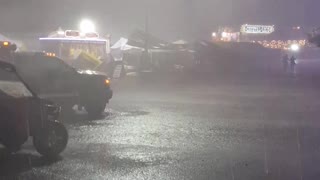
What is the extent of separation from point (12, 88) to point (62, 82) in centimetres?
426

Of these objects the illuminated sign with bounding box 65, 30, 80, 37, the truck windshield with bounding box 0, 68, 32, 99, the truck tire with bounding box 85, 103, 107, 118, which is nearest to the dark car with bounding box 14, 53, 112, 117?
the truck tire with bounding box 85, 103, 107, 118

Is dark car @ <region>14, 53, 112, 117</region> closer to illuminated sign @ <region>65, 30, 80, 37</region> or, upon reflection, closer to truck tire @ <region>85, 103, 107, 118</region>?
truck tire @ <region>85, 103, 107, 118</region>

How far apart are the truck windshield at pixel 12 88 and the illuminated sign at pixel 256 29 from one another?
72.2m

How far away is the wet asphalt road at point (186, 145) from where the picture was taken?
6.18 meters

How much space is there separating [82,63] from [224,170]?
15097mm

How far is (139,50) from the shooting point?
111 feet

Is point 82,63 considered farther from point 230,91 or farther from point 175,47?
point 175,47

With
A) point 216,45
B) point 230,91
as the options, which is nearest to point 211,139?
point 230,91

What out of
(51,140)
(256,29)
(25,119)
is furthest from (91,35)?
(256,29)

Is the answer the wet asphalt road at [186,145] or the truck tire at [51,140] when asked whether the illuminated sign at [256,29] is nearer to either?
the wet asphalt road at [186,145]

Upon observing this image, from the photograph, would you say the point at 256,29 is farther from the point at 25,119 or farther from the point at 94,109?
the point at 25,119

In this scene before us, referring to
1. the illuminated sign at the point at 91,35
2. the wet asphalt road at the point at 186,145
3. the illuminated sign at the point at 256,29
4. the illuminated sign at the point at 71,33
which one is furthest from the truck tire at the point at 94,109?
the illuminated sign at the point at 256,29

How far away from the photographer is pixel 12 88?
6.70 m

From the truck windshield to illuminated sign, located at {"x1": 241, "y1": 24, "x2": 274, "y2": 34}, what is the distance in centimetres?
7221
